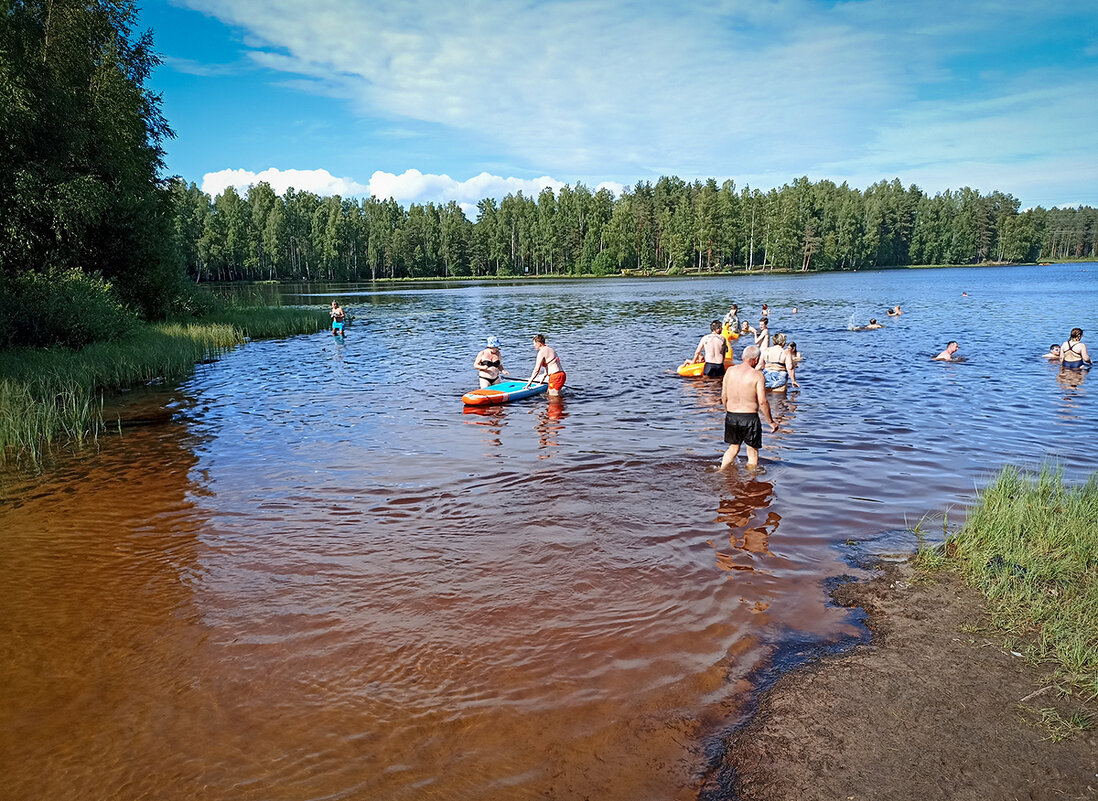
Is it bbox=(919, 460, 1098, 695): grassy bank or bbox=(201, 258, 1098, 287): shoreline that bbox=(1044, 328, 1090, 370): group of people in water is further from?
bbox=(201, 258, 1098, 287): shoreline

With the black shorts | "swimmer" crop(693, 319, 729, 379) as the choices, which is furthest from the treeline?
the black shorts

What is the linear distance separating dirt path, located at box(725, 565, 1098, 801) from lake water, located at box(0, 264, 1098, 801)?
32cm

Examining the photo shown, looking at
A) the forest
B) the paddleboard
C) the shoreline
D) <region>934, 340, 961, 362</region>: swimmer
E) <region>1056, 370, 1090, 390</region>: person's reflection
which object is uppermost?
the forest

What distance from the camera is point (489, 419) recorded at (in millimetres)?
15719

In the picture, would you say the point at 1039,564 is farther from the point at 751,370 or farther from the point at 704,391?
the point at 704,391

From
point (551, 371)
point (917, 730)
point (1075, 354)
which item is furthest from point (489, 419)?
point (1075, 354)

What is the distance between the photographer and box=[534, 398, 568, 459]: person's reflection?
1321cm

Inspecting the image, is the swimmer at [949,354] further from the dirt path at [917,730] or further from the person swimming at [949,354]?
the dirt path at [917,730]

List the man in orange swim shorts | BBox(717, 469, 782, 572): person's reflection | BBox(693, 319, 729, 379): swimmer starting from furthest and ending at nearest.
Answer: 1. BBox(693, 319, 729, 379): swimmer
2. the man in orange swim shorts
3. BBox(717, 469, 782, 572): person's reflection

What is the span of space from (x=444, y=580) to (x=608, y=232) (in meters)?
119

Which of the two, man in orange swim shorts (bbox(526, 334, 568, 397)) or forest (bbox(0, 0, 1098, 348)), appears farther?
forest (bbox(0, 0, 1098, 348))

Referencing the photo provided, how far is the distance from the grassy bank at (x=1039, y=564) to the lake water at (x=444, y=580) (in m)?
0.96

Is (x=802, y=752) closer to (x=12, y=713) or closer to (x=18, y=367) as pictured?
(x=12, y=713)

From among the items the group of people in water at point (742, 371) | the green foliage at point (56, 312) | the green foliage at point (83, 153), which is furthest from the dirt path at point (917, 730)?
the green foliage at point (83, 153)
